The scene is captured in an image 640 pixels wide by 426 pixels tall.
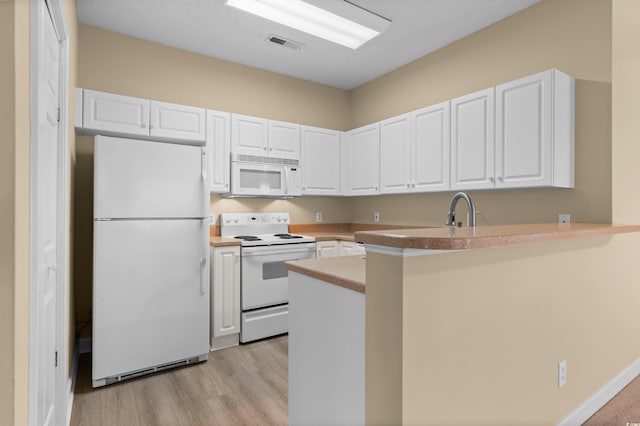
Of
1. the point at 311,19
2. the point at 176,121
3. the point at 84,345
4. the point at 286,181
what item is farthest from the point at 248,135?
the point at 84,345

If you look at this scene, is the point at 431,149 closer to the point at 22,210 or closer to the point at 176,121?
the point at 176,121

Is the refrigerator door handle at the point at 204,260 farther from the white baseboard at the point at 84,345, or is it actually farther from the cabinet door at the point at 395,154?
the cabinet door at the point at 395,154

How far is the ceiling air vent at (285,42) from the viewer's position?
10.7 feet

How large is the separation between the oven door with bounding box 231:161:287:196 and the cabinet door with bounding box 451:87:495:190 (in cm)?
174

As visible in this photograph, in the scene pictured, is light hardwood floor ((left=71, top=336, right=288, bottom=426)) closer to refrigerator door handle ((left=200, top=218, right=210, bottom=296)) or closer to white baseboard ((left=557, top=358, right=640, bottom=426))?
refrigerator door handle ((left=200, top=218, right=210, bottom=296))

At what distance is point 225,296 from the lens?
3064mm

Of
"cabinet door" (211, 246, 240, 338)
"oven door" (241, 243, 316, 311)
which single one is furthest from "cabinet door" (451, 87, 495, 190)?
"cabinet door" (211, 246, 240, 338)

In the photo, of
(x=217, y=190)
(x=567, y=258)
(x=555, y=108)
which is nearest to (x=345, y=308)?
(x=567, y=258)

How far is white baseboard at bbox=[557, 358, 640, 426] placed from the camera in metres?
1.86

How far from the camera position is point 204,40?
10.9ft

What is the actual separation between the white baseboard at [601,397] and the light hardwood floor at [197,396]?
1549 mm

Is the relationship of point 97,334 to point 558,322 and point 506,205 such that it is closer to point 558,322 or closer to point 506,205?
point 558,322

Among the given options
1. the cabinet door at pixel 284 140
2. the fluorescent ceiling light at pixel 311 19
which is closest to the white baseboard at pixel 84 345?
Result: the cabinet door at pixel 284 140

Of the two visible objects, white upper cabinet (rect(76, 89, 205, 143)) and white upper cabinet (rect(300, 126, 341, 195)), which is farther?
white upper cabinet (rect(300, 126, 341, 195))
